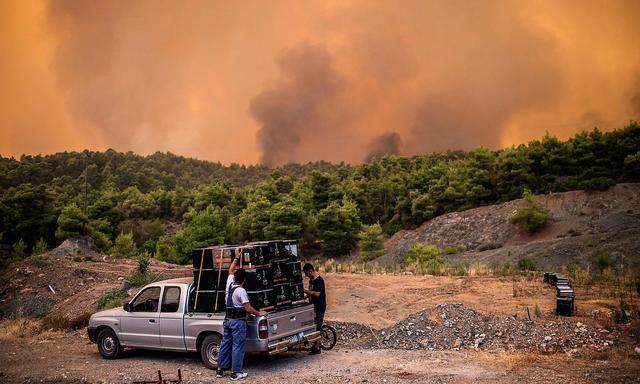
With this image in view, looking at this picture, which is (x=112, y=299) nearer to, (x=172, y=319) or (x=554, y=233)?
(x=172, y=319)

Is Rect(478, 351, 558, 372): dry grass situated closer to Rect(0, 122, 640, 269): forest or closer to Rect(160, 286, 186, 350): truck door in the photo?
Rect(160, 286, 186, 350): truck door

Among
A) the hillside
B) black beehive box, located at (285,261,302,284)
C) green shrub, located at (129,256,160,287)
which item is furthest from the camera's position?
the hillside

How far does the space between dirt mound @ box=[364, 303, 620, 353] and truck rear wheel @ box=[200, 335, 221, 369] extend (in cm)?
470

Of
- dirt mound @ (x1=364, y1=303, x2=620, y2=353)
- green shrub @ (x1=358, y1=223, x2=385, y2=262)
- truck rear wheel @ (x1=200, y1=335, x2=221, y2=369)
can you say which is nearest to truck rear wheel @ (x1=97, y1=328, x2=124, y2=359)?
truck rear wheel @ (x1=200, y1=335, x2=221, y2=369)

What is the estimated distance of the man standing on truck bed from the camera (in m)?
9.51

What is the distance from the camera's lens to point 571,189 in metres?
56.5

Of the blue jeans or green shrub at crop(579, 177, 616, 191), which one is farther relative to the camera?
green shrub at crop(579, 177, 616, 191)

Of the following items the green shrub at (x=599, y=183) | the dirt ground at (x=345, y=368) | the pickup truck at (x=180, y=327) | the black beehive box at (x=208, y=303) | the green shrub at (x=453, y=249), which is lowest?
the dirt ground at (x=345, y=368)

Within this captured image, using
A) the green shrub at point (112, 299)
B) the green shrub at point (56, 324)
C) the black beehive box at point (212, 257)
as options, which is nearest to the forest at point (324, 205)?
the green shrub at point (112, 299)

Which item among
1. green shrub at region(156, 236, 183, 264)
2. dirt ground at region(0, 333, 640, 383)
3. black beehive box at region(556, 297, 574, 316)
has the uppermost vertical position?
green shrub at region(156, 236, 183, 264)

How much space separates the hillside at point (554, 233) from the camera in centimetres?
3553

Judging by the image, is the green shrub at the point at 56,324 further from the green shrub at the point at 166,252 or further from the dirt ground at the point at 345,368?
the green shrub at the point at 166,252

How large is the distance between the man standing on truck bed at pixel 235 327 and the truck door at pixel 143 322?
234 cm

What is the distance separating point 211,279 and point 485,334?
7.84m
